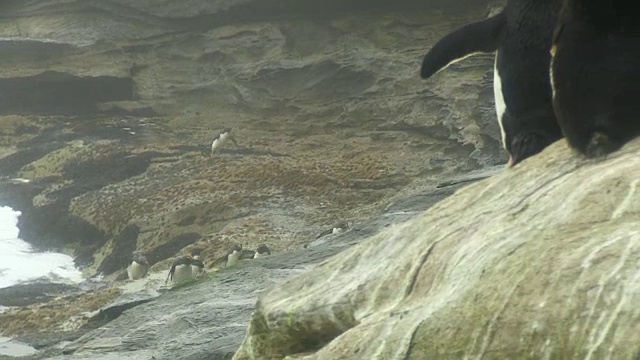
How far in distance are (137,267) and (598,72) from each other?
9.52m

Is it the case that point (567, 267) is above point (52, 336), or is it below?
above

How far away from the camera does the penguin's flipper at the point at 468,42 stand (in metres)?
4.53

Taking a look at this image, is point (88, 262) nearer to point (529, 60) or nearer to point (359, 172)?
point (359, 172)

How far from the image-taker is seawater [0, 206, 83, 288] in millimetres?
12719

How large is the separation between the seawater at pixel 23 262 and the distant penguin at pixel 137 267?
84 centimetres

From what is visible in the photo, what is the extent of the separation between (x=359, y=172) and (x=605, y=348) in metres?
12.3

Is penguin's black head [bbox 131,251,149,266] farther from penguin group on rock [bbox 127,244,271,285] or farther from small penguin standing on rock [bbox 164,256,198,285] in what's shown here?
small penguin standing on rock [bbox 164,256,198,285]

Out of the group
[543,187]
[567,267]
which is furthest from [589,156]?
[567,267]

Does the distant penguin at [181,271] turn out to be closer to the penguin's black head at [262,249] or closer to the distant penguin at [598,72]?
the penguin's black head at [262,249]

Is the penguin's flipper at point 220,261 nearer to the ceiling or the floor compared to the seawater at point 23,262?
nearer to the ceiling

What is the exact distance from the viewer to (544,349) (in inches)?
105

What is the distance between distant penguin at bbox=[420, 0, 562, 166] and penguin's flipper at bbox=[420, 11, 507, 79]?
0.18 feet

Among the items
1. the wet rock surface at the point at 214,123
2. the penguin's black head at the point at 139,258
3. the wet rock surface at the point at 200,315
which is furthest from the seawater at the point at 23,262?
the wet rock surface at the point at 200,315

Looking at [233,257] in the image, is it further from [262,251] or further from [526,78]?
[526,78]
